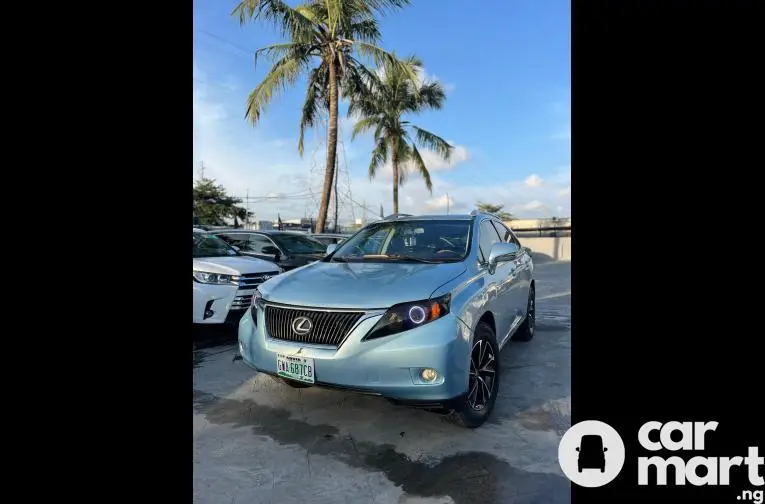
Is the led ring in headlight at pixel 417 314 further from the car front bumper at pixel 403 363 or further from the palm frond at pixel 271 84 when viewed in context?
the palm frond at pixel 271 84

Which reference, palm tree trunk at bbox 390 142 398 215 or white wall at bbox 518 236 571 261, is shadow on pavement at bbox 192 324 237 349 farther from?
white wall at bbox 518 236 571 261

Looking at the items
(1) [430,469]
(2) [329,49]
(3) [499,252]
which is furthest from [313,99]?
(1) [430,469]

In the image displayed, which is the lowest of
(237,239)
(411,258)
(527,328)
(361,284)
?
(527,328)

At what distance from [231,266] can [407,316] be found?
3.60 meters

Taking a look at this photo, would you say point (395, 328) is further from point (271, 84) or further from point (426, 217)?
point (271, 84)

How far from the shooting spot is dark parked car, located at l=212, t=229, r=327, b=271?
791 cm

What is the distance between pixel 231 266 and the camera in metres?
5.61
